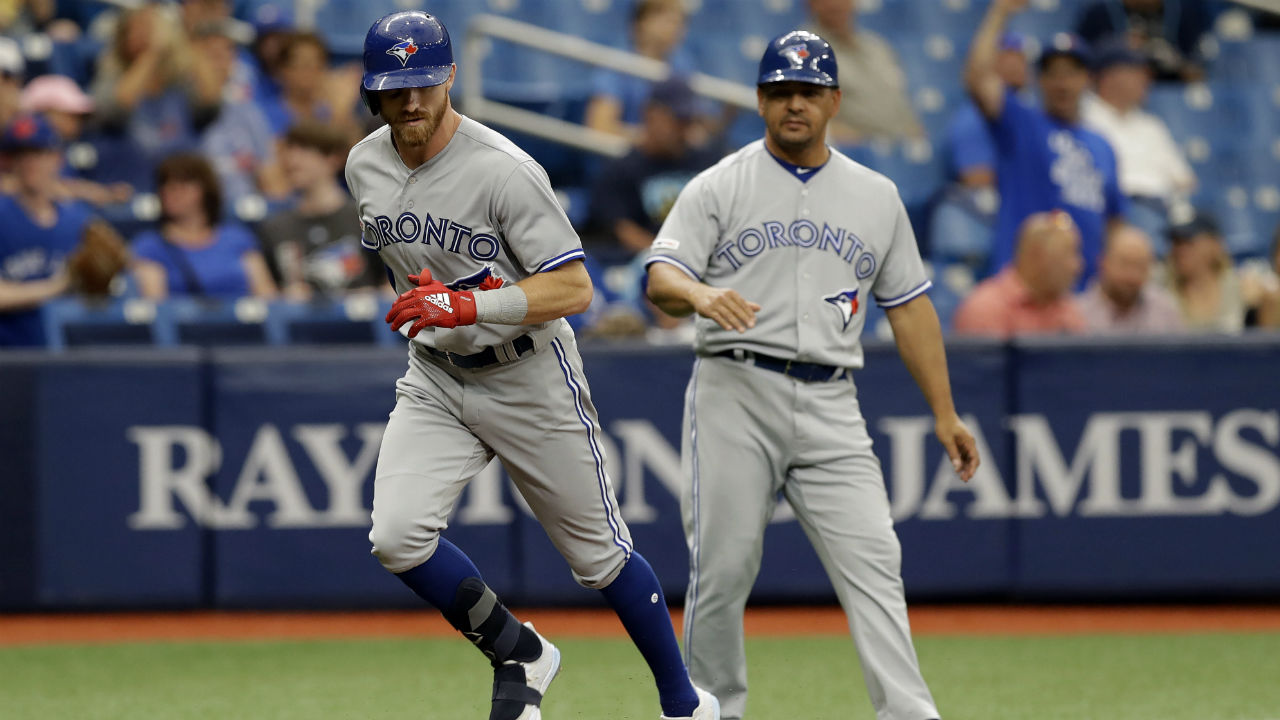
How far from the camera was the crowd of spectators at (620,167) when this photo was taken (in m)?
7.55

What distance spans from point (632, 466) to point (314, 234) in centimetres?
216

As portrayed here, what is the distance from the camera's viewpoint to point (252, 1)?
1116cm

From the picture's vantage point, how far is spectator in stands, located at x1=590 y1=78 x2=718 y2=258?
8.48m

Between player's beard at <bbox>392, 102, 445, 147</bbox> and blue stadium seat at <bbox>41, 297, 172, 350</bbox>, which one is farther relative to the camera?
blue stadium seat at <bbox>41, 297, 172, 350</bbox>

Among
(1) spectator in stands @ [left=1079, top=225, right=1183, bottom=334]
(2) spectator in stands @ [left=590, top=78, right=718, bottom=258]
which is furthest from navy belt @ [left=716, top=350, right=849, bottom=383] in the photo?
(2) spectator in stands @ [left=590, top=78, right=718, bottom=258]

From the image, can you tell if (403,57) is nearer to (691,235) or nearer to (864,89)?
(691,235)

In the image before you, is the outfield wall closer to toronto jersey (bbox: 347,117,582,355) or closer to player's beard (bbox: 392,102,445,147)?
toronto jersey (bbox: 347,117,582,355)

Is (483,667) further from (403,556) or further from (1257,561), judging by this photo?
(1257,561)

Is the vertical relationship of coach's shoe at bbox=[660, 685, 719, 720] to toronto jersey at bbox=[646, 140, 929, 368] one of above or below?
below

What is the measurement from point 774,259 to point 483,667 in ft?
7.44

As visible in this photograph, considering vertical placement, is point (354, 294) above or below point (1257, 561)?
above

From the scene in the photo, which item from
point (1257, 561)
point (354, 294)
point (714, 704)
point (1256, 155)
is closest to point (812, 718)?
point (714, 704)

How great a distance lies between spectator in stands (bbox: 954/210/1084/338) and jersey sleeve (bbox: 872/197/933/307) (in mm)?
2828

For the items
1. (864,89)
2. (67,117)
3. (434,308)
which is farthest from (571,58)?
(434,308)
